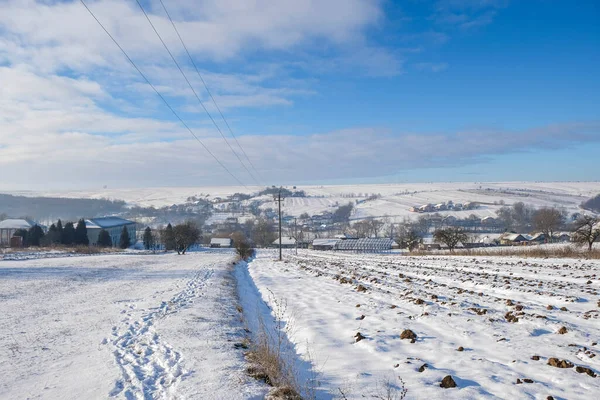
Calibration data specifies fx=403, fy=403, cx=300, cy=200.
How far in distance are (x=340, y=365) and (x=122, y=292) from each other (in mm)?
13290

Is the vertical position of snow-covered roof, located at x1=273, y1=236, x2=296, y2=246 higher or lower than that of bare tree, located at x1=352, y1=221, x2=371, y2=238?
lower

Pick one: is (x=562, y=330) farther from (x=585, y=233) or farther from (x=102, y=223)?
(x=102, y=223)

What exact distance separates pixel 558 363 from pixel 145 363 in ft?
22.7

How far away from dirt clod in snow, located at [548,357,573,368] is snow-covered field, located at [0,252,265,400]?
4658mm

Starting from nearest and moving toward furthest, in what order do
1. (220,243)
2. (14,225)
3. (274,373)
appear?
(274,373) < (14,225) < (220,243)

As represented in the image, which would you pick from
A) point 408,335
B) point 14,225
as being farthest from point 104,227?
point 408,335

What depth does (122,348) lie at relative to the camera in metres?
8.22

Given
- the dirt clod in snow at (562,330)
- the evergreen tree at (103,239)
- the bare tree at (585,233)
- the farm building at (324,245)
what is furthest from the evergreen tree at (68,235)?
the dirt clod in snow at (562,330)

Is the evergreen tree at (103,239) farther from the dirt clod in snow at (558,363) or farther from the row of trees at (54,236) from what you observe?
the dirt clod in snow at (558,363)

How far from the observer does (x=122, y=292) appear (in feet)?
57.6

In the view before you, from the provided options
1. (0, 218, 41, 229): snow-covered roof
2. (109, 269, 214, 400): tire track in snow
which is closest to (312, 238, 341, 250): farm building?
(0, 218, 41, 229): snow-covered roof

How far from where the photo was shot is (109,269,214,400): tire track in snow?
232 inches

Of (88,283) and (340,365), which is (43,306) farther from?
(340,365)

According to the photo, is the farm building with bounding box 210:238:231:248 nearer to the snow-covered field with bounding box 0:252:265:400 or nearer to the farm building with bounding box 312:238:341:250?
the farm building with bounding box 312:238:341:250
